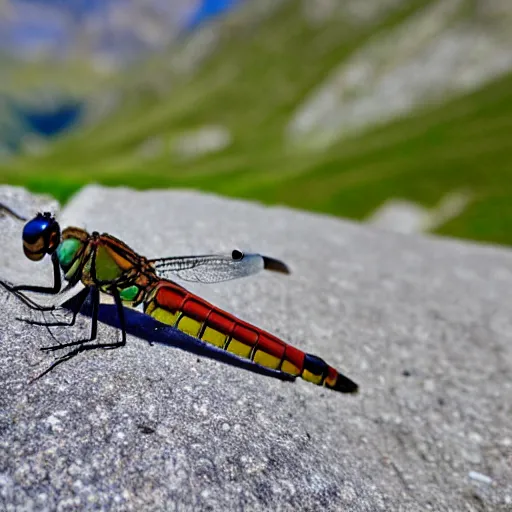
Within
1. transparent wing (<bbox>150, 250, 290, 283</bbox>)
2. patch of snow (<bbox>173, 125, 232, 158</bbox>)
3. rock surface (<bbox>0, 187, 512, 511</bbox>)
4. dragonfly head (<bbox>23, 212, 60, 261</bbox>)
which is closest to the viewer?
rock surface (<bbox>0, 187, 512, 511</bbox>)

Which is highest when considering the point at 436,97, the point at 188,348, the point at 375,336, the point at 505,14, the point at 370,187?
the point at 505,14

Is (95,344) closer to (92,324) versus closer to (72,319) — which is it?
(92,324)

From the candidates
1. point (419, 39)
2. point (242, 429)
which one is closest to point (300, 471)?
point (242, 429)

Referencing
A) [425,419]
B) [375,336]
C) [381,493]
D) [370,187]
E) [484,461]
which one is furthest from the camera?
[370,187]

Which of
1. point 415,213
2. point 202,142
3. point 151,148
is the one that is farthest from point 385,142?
point 151,148

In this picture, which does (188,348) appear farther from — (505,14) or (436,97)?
(505,14)

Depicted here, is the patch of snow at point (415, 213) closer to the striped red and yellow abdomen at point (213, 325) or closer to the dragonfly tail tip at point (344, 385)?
the dragonfly tail tip at point (344, 385)

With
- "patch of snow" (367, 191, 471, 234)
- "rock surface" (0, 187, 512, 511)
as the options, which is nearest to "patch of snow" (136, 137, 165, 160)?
"patch of snow" (367, 191, 471, 234)

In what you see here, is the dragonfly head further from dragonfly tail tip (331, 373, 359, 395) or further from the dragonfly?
dragonfly tail tip (331, 373, 359, 395)
